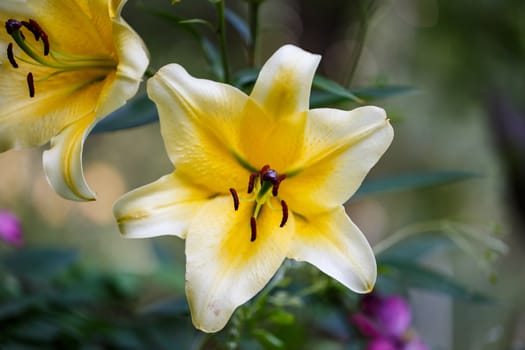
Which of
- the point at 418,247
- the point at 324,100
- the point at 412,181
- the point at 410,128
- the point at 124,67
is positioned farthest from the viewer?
the point at 410,128

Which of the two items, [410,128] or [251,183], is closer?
[251,183]

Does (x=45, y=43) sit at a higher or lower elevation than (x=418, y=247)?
higher

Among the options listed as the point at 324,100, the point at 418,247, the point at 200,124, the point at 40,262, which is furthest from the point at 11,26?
the point at 418,247

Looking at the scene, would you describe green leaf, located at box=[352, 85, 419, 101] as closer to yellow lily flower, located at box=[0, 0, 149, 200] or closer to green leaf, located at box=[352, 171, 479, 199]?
green leaf, located at box=[352, 171, 479, 199]

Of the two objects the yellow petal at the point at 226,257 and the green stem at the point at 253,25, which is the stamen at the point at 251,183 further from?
the green stem at the point at 253,25

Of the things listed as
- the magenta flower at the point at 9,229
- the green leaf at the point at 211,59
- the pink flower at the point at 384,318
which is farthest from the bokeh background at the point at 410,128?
A: the green leaf at the point at 211,59

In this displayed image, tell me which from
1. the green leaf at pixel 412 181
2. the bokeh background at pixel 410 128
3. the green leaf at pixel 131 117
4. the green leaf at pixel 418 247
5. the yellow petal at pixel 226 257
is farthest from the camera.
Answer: the bokeh background at pixel 410 128

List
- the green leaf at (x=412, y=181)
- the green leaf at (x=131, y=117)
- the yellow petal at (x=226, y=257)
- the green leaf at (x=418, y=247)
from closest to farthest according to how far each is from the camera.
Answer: the yellow petal at (x=226, y=257) → the green leaf at (x=131, y=117) → the green leaf at (x=412, y=181) → the green leaf at (x=418, y=247)

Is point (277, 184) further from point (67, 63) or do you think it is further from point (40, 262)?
point (40, 262)
